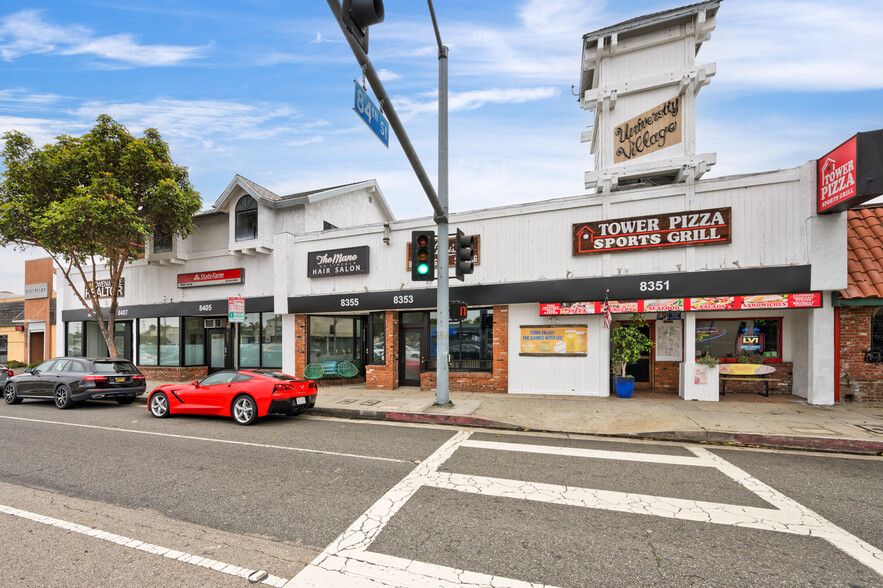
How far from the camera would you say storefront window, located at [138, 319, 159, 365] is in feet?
61.0

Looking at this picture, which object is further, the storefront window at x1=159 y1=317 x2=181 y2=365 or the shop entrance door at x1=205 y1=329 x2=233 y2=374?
the storefront window at x1=159 y1=317 x2=181 y2=365

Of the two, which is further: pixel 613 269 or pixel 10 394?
pixel 10 394

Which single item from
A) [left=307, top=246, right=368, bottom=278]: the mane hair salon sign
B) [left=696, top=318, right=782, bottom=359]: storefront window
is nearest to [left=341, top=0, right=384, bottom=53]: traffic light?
[left=307, top=246, right=368, bottom=278]: the mane hair salon sign

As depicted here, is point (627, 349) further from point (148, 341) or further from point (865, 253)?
point (148, 341)

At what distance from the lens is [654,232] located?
36.7 feet

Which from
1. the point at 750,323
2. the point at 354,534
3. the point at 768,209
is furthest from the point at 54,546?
the point at 750,323

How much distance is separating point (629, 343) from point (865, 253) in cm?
618

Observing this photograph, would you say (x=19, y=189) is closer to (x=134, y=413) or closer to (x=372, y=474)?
(x=134, y=413)

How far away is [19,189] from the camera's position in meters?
14.8

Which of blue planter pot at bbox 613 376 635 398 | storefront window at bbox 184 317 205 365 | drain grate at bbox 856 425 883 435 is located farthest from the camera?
storefront window at bbox 184 317 205 365

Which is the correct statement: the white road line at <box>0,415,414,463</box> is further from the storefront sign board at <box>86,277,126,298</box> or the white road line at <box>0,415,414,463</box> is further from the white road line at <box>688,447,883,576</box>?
the storefront sign board at <box>86,277,126,298</box>

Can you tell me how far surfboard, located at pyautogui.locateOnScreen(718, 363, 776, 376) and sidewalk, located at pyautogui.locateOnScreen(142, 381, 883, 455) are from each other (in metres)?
0.66

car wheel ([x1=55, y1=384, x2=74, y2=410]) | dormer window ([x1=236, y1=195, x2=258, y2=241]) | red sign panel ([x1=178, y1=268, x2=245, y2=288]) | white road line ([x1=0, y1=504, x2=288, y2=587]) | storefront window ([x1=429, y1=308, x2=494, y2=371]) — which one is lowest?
car wheel ([x1=55, y1=384, x2=74, y2=410])

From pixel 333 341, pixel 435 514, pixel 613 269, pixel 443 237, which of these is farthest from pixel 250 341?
pixel 435 514
